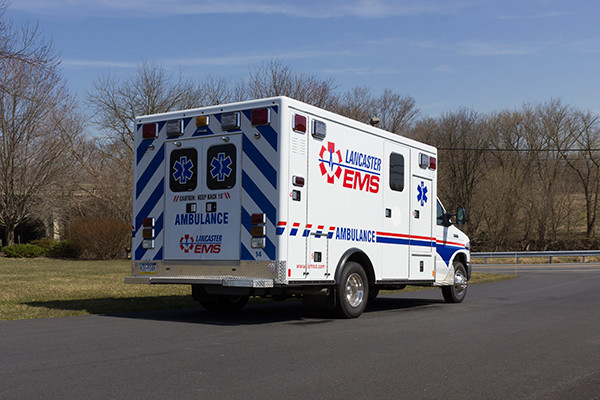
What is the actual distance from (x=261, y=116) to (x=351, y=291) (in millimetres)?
3158

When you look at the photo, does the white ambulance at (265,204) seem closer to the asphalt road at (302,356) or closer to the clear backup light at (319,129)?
the clear backup light at (319,129)

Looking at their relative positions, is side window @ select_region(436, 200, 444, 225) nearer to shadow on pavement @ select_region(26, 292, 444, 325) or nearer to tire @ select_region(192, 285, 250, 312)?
shadow on pavement @ select_region(26, 292, 444, 325)

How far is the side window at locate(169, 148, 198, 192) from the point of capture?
35.9 feet

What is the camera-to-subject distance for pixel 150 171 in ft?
37.5

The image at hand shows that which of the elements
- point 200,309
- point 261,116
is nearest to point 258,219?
point 261,116

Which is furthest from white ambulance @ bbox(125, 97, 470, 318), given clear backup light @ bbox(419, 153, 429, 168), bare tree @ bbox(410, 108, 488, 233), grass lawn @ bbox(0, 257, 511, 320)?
bare tree @ bbox(410, 108, 488, 233)

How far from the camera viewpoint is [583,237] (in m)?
53.6

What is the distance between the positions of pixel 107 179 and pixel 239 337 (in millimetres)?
32538

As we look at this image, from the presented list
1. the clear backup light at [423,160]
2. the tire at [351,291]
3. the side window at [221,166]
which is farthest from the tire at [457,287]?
the side window at [221,166]

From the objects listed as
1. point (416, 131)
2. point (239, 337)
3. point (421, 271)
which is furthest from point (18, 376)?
point (416, 131)

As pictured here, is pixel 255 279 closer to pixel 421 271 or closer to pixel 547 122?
pixel 421 271

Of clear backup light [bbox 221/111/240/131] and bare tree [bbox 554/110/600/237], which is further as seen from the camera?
bare tree [bbox 554/110/600/237]

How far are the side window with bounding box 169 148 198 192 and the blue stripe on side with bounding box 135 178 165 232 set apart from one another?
0.66ft

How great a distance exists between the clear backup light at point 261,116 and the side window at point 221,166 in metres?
0.55
